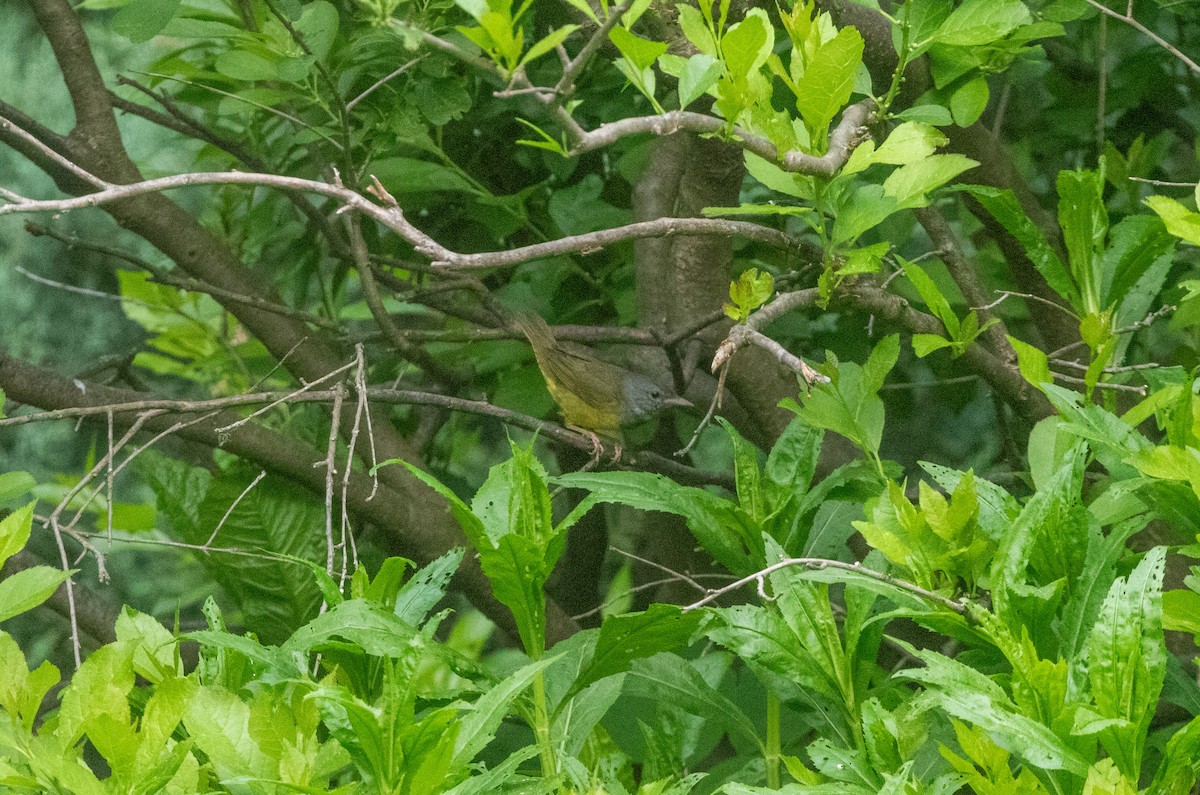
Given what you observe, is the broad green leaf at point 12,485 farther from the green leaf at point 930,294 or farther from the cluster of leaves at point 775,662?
the green leaf at point 930,294

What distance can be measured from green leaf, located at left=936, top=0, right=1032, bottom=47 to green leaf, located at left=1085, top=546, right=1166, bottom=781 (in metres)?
0.65

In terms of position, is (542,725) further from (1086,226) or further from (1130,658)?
(1086,226)

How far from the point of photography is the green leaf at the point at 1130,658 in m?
0.76

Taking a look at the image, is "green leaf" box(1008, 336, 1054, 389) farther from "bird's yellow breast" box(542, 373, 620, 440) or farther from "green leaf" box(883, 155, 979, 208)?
"bird's yellow breast" box(542, 373, 620, 440)

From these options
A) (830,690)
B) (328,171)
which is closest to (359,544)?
(328,171)

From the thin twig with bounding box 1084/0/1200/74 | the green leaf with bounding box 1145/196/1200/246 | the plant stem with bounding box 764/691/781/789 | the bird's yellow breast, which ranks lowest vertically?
the bird's yellow breast

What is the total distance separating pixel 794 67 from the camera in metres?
1.10

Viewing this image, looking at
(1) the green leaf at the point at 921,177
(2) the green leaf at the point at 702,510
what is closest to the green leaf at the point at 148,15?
(2) the green leaf at the point at 702,510

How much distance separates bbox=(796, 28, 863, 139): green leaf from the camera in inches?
38.7

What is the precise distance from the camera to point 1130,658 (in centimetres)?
76

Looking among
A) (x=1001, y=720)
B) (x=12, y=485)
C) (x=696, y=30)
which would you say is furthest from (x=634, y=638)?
(x=12, y=485)

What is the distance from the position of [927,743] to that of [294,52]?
123 cm

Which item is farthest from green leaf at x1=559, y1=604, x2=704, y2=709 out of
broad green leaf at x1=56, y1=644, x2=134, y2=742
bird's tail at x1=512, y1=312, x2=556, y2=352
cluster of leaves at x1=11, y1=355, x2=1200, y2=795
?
bird's tail at x1=512, y1=312, x2=556, y2=352

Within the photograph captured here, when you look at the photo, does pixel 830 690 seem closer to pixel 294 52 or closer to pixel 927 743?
pixel 927 743
